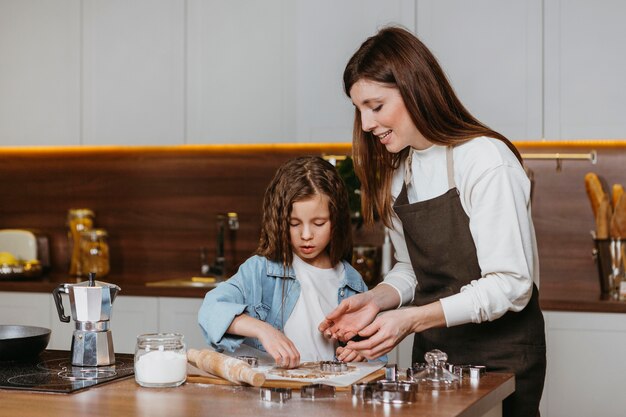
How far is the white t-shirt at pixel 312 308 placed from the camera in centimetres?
214

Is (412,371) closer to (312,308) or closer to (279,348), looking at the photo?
(279,348)

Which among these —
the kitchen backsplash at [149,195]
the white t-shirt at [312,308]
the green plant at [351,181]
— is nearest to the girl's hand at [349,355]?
the white t-shirt at [312,308]

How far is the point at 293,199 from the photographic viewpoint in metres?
2.13

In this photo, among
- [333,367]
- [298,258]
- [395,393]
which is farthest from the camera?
[298,258]

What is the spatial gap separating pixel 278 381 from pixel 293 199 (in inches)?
23.9

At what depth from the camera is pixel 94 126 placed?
3971 mm

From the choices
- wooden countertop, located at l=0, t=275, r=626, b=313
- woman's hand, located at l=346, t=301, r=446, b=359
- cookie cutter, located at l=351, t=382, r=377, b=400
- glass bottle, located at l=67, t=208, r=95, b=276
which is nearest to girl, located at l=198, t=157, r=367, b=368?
woman's hand, located at l=346, t=301, r=446, b=359

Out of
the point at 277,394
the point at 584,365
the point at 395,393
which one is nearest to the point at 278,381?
the point at 277,394

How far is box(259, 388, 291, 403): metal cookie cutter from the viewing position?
4.88 feet

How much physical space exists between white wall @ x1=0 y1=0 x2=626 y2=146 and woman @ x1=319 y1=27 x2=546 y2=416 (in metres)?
1.46

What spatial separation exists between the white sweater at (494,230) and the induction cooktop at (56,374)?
2.20 ft

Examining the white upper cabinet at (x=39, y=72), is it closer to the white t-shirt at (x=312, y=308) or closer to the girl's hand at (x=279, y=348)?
the white t-shirt at (x=312, y=308)

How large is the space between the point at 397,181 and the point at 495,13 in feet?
5.03

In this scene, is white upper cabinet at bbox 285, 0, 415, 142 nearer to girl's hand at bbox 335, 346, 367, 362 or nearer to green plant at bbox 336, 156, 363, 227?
green plant at bbox 336, 156, 363, 227
